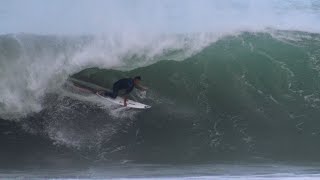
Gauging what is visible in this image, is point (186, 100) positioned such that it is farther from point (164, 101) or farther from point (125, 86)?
point (125, 86)

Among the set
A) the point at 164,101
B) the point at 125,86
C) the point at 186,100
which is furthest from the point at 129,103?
the point at 186,100

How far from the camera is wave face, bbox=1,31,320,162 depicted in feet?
30.1

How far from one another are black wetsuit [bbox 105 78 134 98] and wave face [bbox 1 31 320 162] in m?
0.29

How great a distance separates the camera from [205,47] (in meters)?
11.0

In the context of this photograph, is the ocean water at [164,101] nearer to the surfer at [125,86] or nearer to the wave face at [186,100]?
the wave face at [186,100]

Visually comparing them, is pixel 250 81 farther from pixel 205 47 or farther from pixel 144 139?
pixel 144 139

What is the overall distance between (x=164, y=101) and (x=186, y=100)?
431mm

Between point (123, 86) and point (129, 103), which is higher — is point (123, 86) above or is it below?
above

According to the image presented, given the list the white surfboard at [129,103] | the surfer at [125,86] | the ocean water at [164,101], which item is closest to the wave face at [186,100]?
the ocean water at [164,101]

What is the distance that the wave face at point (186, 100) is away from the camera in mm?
9188

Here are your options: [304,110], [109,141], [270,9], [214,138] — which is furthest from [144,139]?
[270,9]

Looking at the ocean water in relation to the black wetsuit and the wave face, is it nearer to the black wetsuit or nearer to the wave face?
the wave face

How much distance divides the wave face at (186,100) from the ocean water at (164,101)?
21mm

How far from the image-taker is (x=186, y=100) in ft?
32.8
